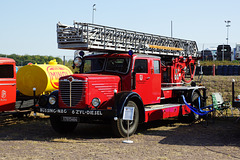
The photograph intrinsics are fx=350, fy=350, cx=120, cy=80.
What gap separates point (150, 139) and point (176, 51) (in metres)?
5.73

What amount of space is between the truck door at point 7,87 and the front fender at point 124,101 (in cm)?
389

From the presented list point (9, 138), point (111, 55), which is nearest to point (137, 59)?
point (111, 55)

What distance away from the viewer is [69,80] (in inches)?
356

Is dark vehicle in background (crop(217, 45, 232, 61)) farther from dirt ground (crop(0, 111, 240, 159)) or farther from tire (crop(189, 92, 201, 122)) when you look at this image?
dirt ground (crop(0, 111, 240, 159))

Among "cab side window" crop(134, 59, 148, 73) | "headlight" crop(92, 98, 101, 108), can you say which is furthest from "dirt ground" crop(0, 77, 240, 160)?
"cab side window" crop(134, 59, 148, 73)

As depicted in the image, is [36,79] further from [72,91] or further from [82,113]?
[82,113]

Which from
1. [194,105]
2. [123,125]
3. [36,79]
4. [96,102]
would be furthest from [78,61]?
[194,105]

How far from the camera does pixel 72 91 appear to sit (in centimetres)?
905

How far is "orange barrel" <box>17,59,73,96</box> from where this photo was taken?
42.1ft

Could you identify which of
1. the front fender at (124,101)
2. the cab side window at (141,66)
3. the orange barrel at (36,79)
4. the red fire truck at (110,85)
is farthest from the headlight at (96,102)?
the orange barrel at (36,79)

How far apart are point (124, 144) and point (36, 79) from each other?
232 inches

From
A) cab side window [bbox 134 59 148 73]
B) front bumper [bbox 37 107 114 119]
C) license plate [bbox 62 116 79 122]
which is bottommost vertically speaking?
license plate [bbox 62 116 79 122]

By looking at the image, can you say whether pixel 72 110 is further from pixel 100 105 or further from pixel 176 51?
pixel 176 51

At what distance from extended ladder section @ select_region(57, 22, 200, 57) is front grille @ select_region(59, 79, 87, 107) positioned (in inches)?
44.0
